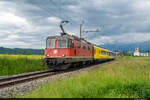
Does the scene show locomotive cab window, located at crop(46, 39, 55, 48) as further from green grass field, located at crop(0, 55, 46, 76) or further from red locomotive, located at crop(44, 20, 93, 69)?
green grass field, located at crop(0, 55, 46, 76)

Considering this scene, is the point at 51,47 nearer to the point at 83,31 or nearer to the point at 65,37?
the point at 65,37

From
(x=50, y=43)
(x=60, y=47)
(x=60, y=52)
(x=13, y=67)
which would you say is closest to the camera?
(x=13, y=67)

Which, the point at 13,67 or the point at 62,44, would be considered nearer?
the point at 13,67

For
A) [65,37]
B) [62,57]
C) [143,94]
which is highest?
[65,37]

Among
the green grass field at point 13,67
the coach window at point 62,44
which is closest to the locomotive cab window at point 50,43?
the coach window at point 62,44

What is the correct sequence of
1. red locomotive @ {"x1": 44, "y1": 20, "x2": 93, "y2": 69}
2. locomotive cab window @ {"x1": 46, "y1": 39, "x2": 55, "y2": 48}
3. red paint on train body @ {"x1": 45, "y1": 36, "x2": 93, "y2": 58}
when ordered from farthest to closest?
1. locomotive cab window @ {"x1": 46, "y1": 39, "x2": 55, "y2": 48}
2. red paint on train body @ {"x1": 45, "y1": 36, "x2": 93, "y2": 58}
3. red locomotive @ {"x1": 44, "y1": 20, "x2": 93, "y2": 69}

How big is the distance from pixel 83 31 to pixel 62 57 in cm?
1608

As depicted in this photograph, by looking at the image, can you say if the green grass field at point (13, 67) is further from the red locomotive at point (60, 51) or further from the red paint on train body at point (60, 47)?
the red paint on train body at point (60, 47)

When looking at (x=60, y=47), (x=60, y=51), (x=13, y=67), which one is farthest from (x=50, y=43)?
(x=13, y=67)

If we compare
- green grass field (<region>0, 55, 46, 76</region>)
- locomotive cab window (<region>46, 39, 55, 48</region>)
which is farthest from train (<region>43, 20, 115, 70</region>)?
green grass field (<region>0, 55, 46, 76</region>)

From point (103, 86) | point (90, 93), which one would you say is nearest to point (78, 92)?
point (90, 93)

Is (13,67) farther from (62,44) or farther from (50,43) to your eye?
(62,44)

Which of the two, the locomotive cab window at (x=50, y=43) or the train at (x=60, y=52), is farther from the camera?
the locomotive cab window at (x=50, y=43)

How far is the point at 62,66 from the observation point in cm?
1623
